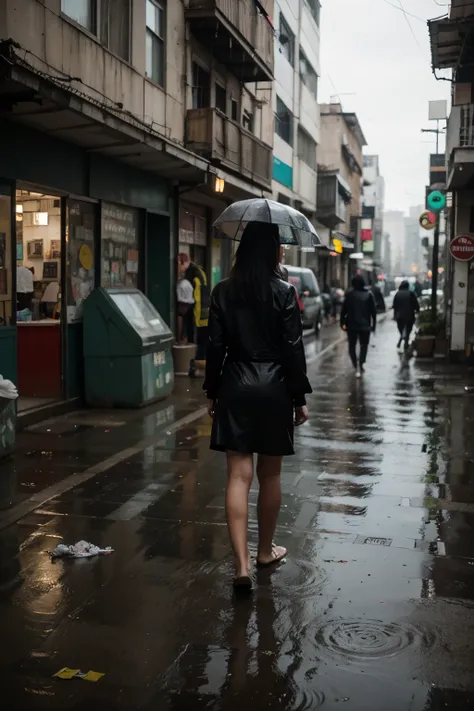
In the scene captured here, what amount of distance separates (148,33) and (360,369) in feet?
23.6

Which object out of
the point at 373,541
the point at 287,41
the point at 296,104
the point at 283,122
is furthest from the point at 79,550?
the point at 296,104

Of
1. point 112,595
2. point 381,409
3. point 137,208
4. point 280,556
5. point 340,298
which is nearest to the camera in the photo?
point 112,595

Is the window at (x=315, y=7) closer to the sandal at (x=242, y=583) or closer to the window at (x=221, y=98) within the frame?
the window at (x=221, y=98)

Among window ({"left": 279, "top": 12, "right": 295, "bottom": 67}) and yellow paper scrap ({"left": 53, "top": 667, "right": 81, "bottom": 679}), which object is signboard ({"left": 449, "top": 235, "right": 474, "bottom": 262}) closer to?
yellow paper scrap ({"left": 53, "top": 667, "right": 81, "bottom": 679})

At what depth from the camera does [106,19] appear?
12.6 meters

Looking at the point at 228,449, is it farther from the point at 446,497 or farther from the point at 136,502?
the point at 446,497

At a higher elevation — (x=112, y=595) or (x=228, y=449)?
(x=228, y=449)

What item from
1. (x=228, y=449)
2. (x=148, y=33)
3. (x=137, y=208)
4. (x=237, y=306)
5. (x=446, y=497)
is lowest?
(x=446, y=497)

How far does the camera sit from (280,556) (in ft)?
17.3

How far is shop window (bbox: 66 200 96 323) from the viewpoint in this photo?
11.5m

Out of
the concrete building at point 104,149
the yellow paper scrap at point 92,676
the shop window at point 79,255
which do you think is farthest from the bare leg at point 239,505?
the shop window at point 79,255

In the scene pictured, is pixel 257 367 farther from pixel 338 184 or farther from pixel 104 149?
pixel 338 184

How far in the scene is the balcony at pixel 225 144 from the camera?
16781 mm

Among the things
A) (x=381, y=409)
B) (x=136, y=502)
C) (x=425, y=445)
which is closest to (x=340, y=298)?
(x=381, y=409)
